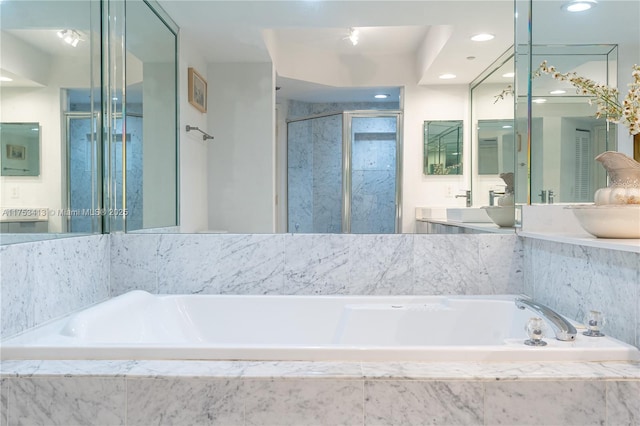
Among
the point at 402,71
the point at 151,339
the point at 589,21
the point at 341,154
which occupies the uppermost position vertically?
the point at 589,21

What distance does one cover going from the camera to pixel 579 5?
2.09 meters

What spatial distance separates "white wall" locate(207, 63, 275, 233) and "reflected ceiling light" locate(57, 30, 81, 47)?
574 mm

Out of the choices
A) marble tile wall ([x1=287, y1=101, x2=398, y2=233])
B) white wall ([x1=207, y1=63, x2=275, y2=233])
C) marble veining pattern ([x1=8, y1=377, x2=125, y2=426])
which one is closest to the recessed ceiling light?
marble tile wall ([x1=287, y1=101, x2=398, y2=233])

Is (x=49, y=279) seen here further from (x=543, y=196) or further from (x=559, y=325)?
(x=543, y=196)

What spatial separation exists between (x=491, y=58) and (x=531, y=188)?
659 mm

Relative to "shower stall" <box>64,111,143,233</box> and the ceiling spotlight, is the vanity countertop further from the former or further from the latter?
"shower stall" <box>64,111,143,233</box>

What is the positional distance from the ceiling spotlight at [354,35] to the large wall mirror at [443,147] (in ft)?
1.69

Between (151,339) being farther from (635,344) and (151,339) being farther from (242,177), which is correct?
(635,344)

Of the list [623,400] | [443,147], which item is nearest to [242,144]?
[443,147]

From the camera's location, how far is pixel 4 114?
148cm

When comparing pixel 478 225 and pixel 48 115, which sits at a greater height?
pixel 48 115

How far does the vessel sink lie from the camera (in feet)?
7.51

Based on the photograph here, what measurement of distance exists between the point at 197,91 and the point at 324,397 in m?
1.63

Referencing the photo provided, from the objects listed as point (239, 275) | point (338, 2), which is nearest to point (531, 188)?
point (338, 2)
